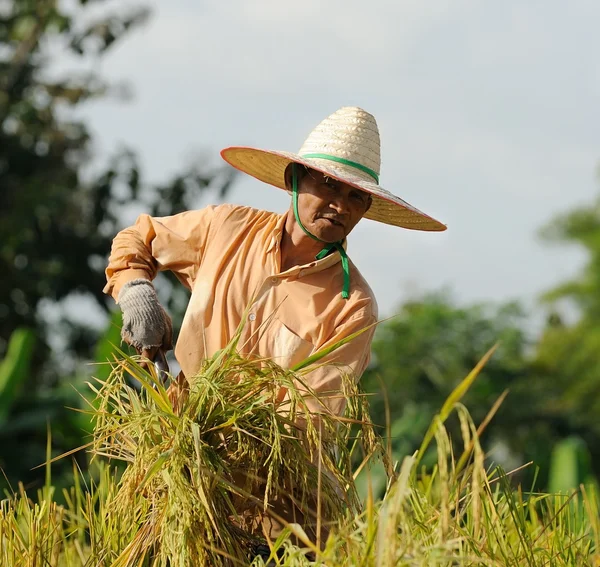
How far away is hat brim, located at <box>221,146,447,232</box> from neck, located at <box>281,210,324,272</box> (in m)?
0.14

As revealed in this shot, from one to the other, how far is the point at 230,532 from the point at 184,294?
30.1ft

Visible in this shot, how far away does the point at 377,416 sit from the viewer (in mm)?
12812

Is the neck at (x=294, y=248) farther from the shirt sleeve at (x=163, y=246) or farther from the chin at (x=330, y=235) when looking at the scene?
the shirt sleeve at (x=163, y=246)

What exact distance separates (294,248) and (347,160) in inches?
9.5

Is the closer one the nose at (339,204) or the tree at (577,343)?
the nose at (339,204)

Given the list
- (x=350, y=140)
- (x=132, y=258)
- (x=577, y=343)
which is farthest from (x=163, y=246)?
(x=577, y=343)

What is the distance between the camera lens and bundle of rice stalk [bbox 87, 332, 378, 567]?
223cm

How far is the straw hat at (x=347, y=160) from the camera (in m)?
2.70

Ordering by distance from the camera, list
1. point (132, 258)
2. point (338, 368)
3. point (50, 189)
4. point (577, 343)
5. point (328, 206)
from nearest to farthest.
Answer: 1. point (338, 368)
2. point (328, 206)
3. point (132, 258)
4. point (50, 189)
5. point (577, 343)

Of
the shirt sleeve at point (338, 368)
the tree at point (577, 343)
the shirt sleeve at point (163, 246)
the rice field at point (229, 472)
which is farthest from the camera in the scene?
the tree at point (577, 343)

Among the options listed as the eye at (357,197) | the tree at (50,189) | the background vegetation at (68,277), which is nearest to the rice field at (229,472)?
the eye at (357,197)

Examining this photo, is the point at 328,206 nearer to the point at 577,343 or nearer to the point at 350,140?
the point at 350,140

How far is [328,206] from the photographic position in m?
2.69

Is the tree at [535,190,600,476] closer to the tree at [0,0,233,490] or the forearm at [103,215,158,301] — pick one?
the tree at [0,0,233,490]
